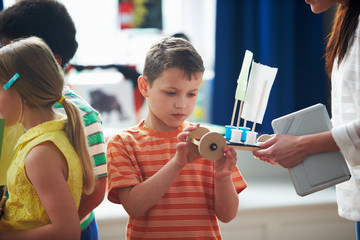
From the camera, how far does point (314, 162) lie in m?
1.03

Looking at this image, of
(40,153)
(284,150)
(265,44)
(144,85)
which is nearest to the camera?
(40,153)

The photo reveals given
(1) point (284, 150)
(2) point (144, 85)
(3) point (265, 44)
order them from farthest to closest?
1. (3) point (265, 44)
2. (2) point (144, 85)
3. (1) point (284, 150)

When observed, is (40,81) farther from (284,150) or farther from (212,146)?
(284,150)

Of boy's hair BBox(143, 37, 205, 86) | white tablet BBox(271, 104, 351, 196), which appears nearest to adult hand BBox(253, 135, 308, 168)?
white tablet BBox(271, 104, 351, 196)

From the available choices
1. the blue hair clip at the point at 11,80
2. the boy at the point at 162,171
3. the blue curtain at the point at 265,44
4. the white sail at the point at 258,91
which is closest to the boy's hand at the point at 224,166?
the boy at the point at 162,171

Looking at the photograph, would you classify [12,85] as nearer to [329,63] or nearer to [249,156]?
[329,63]

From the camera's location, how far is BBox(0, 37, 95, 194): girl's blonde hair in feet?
3.27

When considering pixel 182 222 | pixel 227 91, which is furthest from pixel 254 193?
pixel 182 222

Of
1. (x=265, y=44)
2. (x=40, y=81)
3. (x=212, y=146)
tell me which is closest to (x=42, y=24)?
(x=40, y=81)

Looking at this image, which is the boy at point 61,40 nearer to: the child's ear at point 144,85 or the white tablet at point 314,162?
the child's ear at point 144,85

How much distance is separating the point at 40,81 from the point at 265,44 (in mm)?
1847

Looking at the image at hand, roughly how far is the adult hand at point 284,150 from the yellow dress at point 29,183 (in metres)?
0.46

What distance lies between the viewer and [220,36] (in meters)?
A: 2.57

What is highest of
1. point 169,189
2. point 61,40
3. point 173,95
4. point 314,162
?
point 61,40
